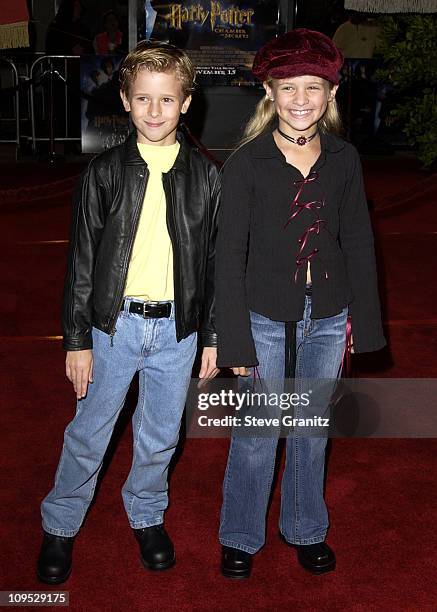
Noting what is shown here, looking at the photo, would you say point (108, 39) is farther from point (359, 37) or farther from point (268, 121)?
point (268, 121)

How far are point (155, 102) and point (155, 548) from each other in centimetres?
130

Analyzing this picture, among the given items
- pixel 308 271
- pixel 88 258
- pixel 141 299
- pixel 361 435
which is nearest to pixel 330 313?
pixel 308 271

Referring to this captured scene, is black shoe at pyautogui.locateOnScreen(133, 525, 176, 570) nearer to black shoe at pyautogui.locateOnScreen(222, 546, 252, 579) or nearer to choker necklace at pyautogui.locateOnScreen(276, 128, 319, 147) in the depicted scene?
black shoe at pyautogui.locateOnScreen(222, 546, 252, 579)

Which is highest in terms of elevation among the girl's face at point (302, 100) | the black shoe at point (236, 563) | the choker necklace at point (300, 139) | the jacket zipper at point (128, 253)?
the girl's face at point (302, 100)

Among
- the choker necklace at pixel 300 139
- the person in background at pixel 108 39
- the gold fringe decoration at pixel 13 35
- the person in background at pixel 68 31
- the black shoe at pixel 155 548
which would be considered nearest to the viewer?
the choker necklace at pixel 300 139

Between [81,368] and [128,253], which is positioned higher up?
[128,253]

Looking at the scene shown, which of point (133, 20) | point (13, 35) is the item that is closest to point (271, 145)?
point (13, 35)

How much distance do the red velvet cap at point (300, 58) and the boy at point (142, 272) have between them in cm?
22

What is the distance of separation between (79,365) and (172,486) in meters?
0.95

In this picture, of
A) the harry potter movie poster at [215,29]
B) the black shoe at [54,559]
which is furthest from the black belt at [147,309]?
the harry potter movie poster at [215,29]

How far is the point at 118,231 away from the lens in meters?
2.51

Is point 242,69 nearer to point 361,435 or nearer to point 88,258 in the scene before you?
point 361,435

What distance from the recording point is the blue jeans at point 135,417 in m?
2.58

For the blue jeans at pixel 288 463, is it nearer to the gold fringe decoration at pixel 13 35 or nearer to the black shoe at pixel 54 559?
the black shoe at pixel 54 559
